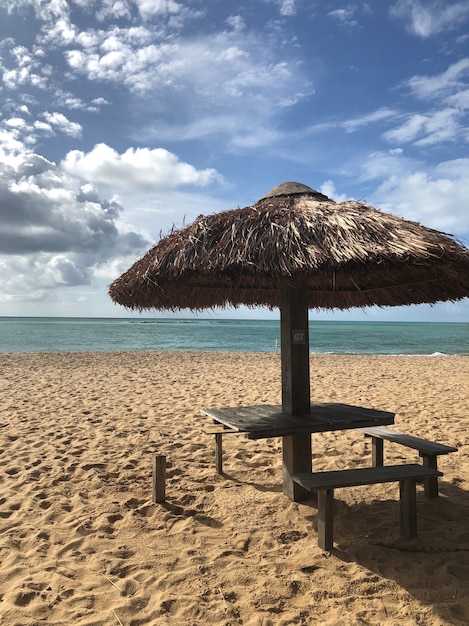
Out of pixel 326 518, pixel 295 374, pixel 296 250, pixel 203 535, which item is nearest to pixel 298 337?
pixel 295 374

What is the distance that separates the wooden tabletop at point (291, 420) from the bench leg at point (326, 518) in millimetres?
528

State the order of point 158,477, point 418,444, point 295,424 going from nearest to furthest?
point 295,424 < point 158,477 < point 418,444

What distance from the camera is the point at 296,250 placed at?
307 centimetres

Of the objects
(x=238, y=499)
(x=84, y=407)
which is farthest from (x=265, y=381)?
(x=238, y=499)

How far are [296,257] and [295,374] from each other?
3.92 ft

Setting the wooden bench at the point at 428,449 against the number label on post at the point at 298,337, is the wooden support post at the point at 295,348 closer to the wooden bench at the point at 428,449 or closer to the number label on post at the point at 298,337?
the number label on post at the point at 298,337

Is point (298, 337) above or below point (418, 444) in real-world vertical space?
above

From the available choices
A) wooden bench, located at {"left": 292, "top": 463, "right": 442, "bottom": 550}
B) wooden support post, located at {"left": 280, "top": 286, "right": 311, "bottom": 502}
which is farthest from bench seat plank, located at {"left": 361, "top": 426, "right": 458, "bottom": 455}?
wooden support post, located at {"left": 280, "top": 286, "right": 311, "bottom": 502}

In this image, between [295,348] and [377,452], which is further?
[377,452]

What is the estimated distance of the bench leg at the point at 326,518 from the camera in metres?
2.89

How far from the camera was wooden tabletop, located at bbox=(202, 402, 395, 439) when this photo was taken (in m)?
3.25

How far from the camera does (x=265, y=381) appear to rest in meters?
10.8

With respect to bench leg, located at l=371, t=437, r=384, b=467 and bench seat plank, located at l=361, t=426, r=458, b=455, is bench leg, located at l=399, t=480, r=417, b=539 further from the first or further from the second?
bench leg, located at l=371, t=437, r=384, b=467

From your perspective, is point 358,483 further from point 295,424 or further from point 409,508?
point 295,424
